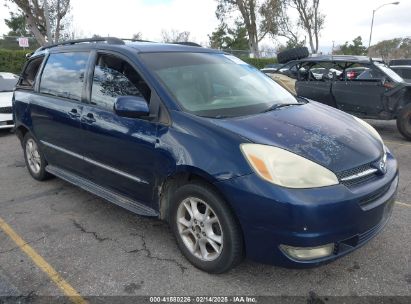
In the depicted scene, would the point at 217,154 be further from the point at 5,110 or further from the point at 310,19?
the point at 310,19

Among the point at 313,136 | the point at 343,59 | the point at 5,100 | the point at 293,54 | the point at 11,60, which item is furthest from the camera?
the point at 11,60

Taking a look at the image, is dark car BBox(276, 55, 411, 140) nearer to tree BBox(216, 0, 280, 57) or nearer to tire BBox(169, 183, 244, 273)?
tire BBox(169, 183, 244, 273)

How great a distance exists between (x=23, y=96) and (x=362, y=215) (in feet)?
14.1

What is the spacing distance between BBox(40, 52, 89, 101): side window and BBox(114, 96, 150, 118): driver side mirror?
1.01 metres

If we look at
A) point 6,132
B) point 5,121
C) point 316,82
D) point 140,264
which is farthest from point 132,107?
point 6,132

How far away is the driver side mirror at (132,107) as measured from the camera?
10.2 feet

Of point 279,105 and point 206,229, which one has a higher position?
point 279,105

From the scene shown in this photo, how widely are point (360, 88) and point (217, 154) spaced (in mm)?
6485

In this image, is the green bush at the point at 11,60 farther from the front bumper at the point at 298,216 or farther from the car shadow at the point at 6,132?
the front bumper at the point at 298,216

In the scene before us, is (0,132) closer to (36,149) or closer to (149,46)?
(36,149)

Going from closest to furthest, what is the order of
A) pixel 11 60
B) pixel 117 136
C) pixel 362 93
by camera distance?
pixel 117 136 < pixel 362 93 < pixel 11 60

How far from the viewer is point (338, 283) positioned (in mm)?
2834

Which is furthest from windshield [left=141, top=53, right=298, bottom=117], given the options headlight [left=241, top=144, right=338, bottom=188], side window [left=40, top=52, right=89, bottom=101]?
side window [left=40, top=52, right=89, bottom=101]

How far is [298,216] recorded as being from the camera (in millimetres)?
2422
